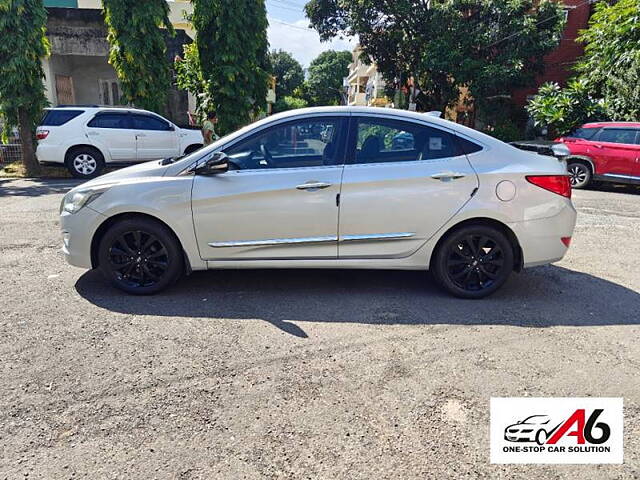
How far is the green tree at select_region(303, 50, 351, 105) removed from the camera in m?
73.1

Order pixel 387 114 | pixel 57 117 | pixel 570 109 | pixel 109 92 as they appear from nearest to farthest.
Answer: pixel 387 114 → pixel 57 117 → pixel 570 109 → pixel 109 92

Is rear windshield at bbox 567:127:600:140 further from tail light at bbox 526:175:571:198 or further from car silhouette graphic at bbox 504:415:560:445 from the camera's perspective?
car silhouette graphic at bbox 504:415:560:445

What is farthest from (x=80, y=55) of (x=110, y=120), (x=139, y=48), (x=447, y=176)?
(x=447, y=176)

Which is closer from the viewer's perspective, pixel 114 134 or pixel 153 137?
pixel 114 134

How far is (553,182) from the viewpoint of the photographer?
4145 mm

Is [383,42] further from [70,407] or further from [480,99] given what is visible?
[70,407]

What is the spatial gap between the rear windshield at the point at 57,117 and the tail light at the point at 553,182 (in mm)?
Answer: 10973

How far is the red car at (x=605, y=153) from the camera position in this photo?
35.7 ft

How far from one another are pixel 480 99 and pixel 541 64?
277 cm

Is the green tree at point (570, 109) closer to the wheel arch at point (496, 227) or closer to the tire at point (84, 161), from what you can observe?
the wheel arch at point (496, 227)

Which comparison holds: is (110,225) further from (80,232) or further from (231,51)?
(231,51)

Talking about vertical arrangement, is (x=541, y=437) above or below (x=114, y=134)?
below

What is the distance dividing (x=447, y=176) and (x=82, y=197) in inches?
131

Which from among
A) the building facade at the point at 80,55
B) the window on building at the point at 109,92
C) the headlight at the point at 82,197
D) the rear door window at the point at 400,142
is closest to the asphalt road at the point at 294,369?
the headlight at the point at 82,197
